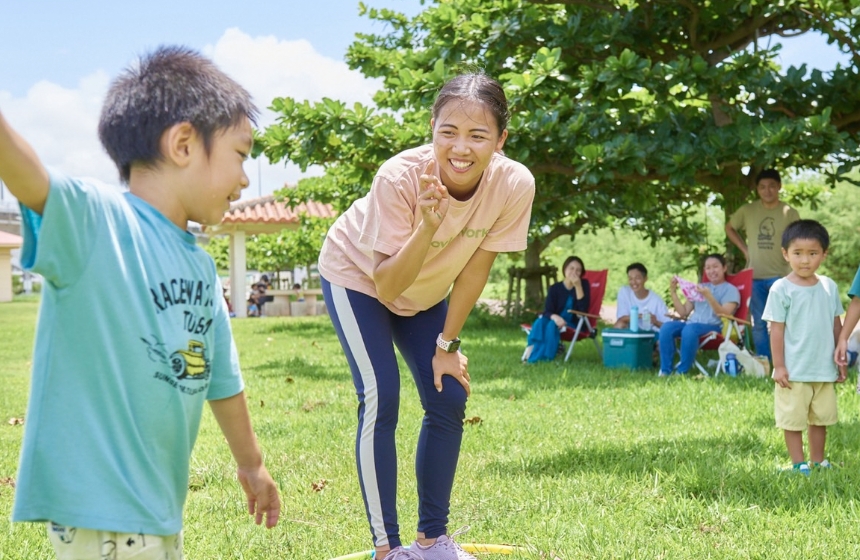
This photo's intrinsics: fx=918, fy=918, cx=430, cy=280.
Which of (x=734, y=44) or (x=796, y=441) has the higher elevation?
(x=734, y=44)

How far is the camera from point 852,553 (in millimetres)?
3029

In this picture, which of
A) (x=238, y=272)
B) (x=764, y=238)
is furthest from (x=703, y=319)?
(x=238, y=272)

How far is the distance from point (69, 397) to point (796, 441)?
12.0 feet

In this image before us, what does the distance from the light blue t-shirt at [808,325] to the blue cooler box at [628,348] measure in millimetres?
4540

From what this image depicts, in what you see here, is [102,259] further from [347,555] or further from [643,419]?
[643,419]

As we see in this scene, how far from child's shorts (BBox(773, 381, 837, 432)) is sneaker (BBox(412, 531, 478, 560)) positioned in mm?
2028

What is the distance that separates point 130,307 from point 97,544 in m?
0.41

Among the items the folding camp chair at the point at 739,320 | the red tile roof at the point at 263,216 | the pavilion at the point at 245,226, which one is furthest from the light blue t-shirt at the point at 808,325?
the pavilion at the point at 245,226

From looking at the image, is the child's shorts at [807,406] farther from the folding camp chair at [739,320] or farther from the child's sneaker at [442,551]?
the folding camp chair at [739,320]

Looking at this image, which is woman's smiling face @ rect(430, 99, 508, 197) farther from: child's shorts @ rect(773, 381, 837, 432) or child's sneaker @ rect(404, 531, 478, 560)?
child's shorts @ rect(773, 381, 837, 432)

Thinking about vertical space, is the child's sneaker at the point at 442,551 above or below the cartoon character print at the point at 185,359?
below

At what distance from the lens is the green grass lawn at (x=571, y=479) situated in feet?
10.6

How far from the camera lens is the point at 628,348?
8898 millimetres

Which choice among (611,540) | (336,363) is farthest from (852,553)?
(336,363)
